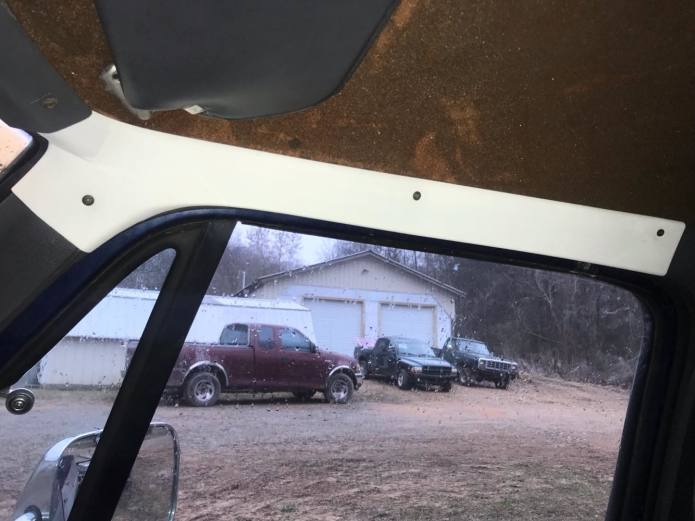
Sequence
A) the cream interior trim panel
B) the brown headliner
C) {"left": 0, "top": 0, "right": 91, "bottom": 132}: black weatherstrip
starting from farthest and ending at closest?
the cream interior trim panel, the brown headliner, {"left": 0, "top": 0, "right": 91, "bottom": 132}: black weatherstrip

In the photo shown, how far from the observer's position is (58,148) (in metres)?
1.41

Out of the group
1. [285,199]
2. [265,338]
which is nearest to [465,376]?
[265,338]

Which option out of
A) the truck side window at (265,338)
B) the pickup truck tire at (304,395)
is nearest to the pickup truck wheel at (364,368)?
the pickup truck tire at (304,395)

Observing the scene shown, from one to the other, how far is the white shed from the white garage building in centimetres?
4

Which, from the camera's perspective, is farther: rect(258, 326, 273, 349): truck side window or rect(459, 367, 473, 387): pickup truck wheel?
rect(459, 367, 473, 387): pickup truck wheel

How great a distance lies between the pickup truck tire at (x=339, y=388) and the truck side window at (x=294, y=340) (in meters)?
0.11

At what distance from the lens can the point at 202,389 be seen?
1.66 metres

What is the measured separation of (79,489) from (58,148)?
80 cm

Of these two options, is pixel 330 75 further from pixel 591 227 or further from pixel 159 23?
pixel 591 227

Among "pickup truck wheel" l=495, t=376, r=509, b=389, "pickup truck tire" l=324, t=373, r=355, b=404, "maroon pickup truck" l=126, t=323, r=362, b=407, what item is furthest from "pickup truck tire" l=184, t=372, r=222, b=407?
"pickup truck wheel" l=495, t=376, r=509, b=389

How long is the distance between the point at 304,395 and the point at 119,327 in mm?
491

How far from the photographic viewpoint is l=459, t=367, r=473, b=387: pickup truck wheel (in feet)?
6.04

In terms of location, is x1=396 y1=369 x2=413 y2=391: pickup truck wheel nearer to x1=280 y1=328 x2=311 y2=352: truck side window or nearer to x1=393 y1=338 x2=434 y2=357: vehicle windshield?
x1=393 y1=338 x2=434 y2=357: vehicle windshield

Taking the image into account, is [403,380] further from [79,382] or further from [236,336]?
[79,382]
